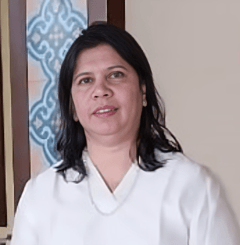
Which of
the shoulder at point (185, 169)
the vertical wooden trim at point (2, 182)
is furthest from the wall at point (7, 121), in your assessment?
the shoulder at point (185, 169)

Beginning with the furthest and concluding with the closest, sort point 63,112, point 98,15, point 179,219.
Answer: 1. point 98,15
2. point 63,112
3. point 179,219

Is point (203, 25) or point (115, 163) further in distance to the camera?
point (203, 25)

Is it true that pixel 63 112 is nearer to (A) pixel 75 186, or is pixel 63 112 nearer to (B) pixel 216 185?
(A) pixel 75 186

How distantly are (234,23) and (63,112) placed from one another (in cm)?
67

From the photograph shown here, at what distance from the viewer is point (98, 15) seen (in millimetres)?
1218

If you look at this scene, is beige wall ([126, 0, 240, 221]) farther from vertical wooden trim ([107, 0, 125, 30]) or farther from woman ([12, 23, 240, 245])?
woman ([12, 23, 240, 245])

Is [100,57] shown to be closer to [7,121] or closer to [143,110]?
[143,110]

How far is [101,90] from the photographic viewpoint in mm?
779

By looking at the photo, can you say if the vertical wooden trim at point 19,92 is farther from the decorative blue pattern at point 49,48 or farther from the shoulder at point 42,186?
the shoulder at point 42,186

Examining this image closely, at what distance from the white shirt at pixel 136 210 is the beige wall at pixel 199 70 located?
17.2 inches

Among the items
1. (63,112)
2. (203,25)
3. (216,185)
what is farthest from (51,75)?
(216,185)

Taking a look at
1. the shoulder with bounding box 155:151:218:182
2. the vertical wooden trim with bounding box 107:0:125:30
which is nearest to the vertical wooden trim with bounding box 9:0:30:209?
the vertical wooden trim with bounding box 107:0:125:30

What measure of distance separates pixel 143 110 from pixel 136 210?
231mm

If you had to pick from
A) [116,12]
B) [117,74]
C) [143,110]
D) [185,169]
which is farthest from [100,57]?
[116,12]
